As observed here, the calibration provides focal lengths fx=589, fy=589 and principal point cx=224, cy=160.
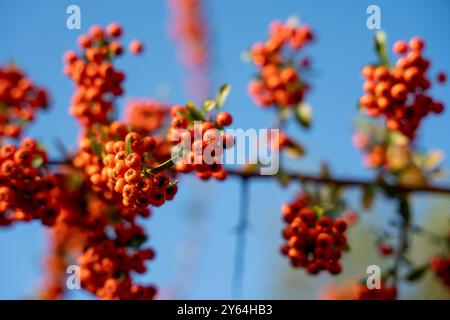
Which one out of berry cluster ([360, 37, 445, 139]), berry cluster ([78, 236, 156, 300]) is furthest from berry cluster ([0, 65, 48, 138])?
berry cluster ([360, 37, 445, 139])

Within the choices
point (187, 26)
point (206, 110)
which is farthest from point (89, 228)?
point (187, 26)

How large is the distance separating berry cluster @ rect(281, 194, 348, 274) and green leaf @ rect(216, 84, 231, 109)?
996mm

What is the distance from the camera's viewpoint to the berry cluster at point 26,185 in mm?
3945

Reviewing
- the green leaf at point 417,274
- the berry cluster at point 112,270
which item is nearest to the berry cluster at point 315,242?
the berry cluster at point 112,270

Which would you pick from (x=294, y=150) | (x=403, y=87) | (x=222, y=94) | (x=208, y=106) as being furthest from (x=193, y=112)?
(x=294, y=150)

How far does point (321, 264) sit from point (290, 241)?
263 mm

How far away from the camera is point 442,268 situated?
529 centimetres

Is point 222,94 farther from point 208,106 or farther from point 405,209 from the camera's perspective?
point 405,209

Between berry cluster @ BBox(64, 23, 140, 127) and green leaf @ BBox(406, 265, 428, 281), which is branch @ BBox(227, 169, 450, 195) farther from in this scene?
berry cluster @ BBox(64, 23, 140, 127)

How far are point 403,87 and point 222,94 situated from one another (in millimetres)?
1375

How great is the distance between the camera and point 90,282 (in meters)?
4.21

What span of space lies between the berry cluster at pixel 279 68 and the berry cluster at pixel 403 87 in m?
1.03

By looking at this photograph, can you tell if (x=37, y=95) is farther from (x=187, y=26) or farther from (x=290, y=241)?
(x=187, y=26)
